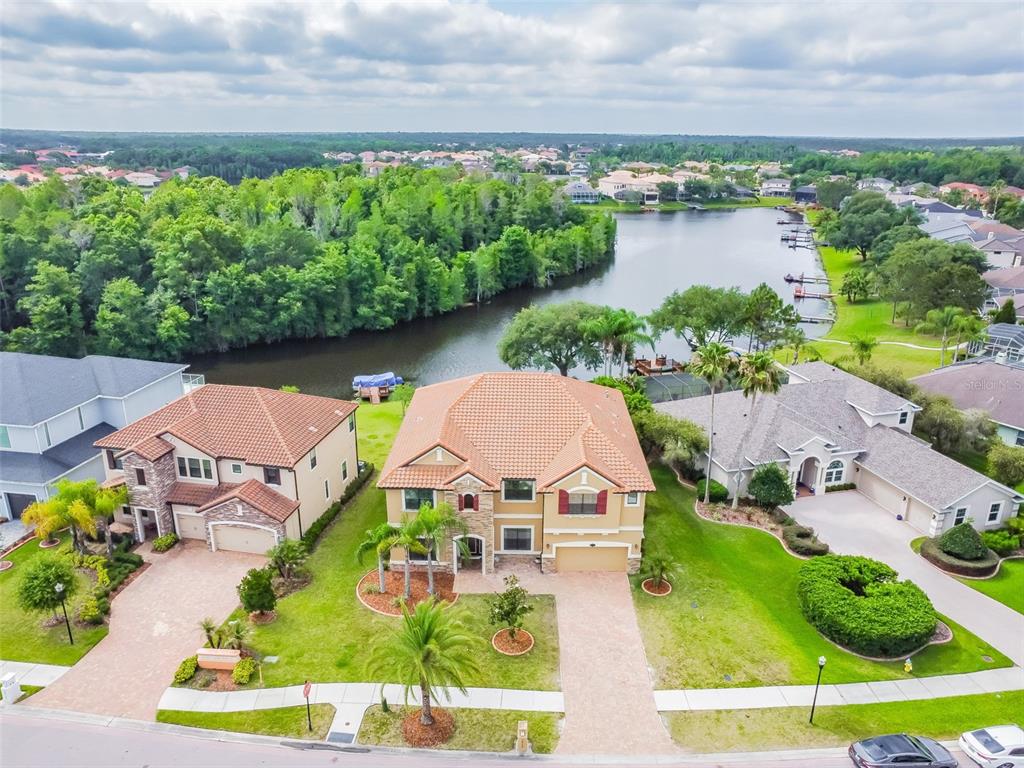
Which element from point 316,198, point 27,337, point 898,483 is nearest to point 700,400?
point 898,483

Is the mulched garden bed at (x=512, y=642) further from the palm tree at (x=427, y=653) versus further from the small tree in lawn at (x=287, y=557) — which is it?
the small tree in lawn at (x=287, y=557)

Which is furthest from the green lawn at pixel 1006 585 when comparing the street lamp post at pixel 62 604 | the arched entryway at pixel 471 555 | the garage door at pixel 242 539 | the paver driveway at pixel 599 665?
the street lamp post at pixel 62 604

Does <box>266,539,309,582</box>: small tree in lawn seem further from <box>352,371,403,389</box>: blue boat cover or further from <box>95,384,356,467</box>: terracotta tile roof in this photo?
<box>352,371,403,389</box>: blue boat cover

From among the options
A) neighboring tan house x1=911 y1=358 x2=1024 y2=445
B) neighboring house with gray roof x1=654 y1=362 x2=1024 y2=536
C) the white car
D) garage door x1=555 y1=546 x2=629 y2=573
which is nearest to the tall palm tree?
garage door x1=555 y1=546 x2=629 y2=573

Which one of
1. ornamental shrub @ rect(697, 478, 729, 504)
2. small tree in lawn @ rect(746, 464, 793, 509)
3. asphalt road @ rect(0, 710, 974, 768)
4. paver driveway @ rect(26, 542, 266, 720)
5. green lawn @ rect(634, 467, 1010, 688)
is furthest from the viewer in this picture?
ornamental shrub @ rect(697, 478, 729, 504)

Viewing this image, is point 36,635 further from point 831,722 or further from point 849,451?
point 849,451

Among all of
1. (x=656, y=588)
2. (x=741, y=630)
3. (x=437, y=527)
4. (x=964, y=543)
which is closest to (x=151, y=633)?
(x=437, y=527)
